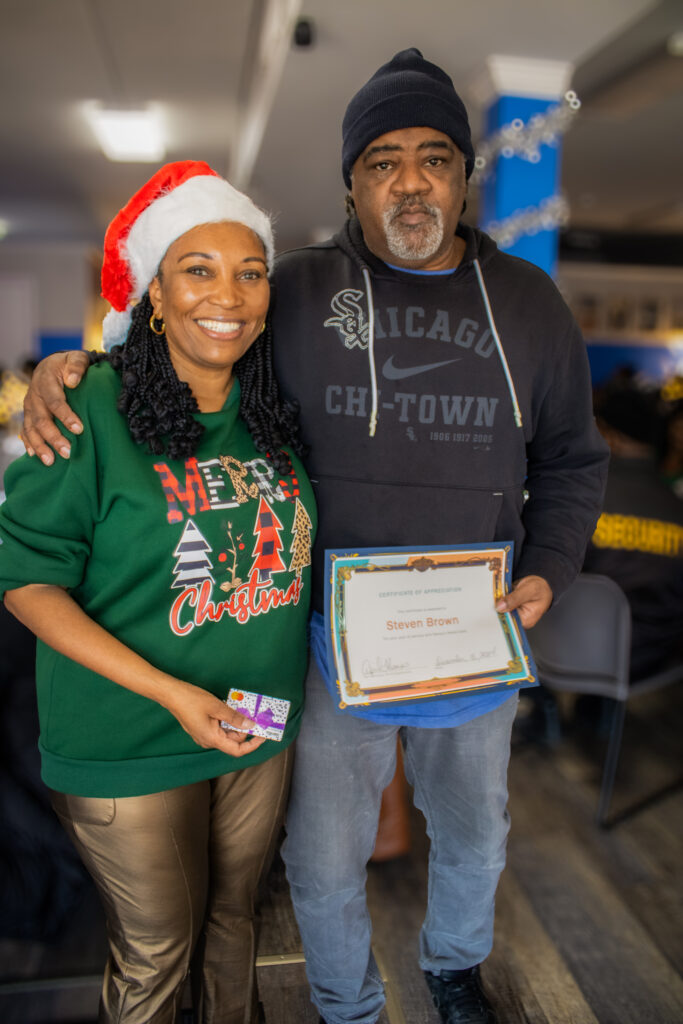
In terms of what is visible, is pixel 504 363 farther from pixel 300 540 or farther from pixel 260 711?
pixel 260 711

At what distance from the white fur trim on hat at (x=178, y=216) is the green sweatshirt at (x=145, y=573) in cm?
20

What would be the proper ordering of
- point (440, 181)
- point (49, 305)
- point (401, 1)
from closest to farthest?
point (440, 181) → point (401, 1) → point (49, 305)

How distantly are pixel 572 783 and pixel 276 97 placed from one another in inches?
156

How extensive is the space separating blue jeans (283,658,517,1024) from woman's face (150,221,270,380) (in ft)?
2.07

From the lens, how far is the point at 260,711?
1.11m

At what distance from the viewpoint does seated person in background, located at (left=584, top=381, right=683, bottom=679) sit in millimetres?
2504

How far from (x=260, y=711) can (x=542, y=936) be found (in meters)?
1.26

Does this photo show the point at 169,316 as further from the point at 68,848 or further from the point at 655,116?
the point at 655,116

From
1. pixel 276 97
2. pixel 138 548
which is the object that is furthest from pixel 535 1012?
pixel 276 97

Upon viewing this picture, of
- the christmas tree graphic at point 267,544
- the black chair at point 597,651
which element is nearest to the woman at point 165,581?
the christmas tree graphic at point 267,544

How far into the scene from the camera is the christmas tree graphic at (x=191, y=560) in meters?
1.10

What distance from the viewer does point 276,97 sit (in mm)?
4207

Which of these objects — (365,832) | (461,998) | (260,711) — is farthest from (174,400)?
(461,998)

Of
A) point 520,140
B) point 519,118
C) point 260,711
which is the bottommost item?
point 260,711
